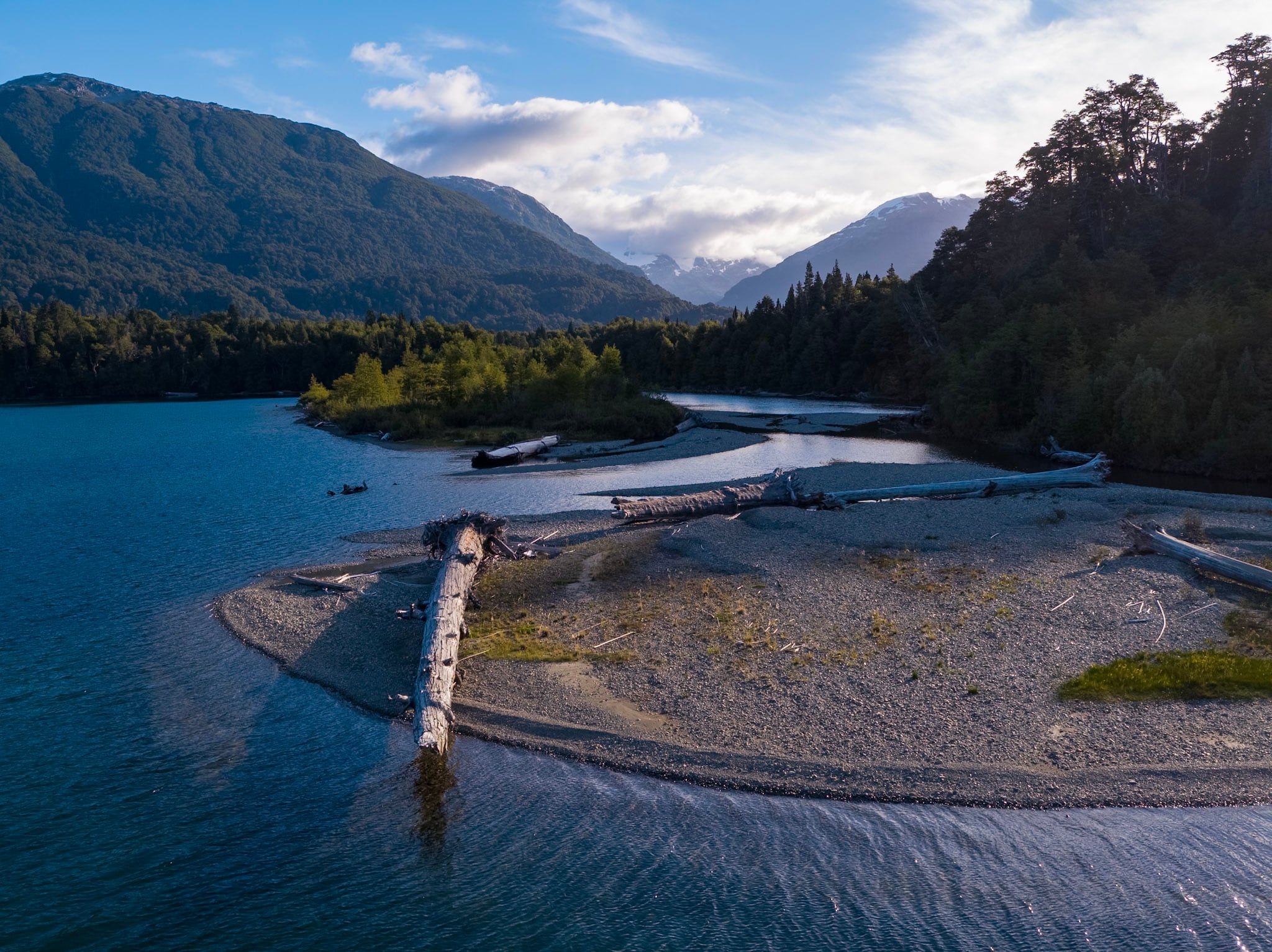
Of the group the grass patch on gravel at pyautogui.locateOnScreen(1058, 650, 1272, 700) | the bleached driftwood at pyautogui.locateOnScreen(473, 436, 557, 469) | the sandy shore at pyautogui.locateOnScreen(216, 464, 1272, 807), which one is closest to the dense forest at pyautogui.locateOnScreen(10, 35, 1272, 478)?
Answer: the sandy shore at pyautogui.locateOnScreen(216, 464, 1272, 807)

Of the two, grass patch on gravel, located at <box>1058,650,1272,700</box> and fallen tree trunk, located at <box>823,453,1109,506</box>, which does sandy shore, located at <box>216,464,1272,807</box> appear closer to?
grass patch on gravel, located at <box>1058,650,1272,700</box>

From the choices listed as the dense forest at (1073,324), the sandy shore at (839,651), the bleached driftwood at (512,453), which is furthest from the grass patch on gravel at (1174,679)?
the bleached driftwood at (512,453)

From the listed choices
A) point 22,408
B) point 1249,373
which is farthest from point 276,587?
point 22,408

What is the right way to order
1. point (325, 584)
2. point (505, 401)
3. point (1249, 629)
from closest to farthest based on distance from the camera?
1. point (1249, 629)
2. point (325, 584)
3. point (505, 401)

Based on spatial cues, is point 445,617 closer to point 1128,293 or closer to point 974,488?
point 974,488

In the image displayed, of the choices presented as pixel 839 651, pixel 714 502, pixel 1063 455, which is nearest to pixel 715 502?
pixel 714 502

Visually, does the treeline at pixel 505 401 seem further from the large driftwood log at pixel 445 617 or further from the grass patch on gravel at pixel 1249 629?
the grass patch on gravel at pixel 1249 629
